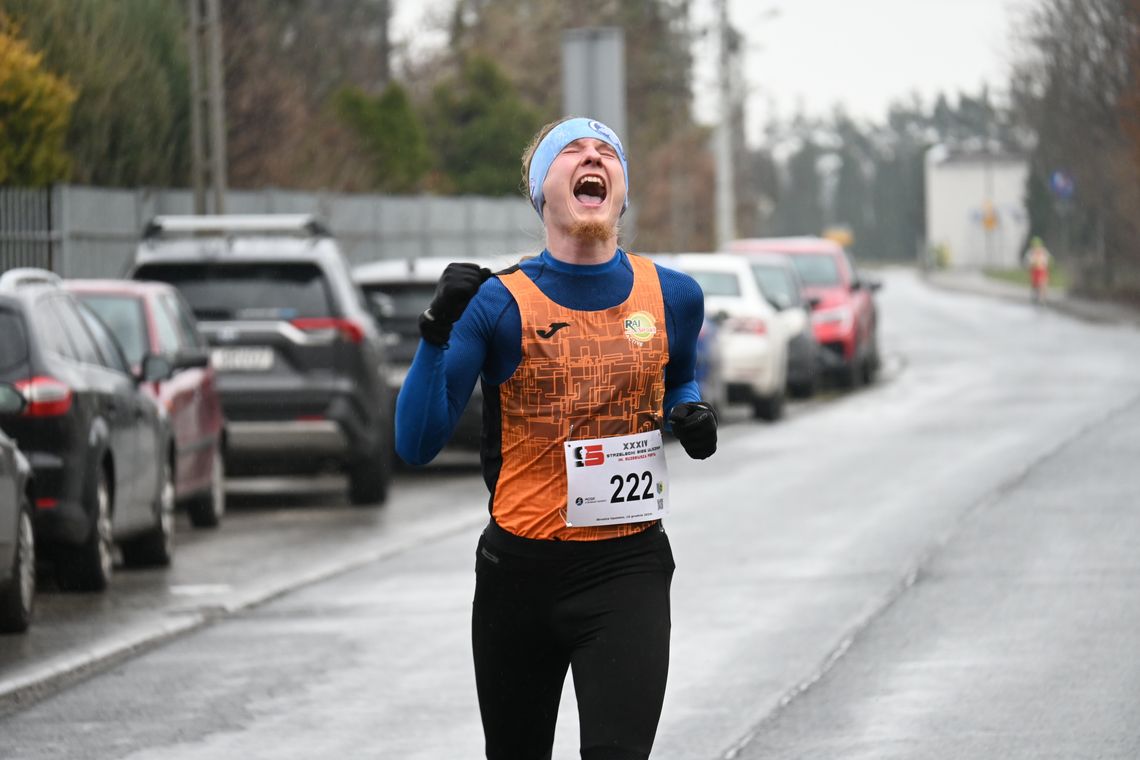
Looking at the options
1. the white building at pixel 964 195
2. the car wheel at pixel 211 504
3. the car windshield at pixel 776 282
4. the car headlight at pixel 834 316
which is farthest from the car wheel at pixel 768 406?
the white building at pixel 964 195

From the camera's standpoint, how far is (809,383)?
28953 mm

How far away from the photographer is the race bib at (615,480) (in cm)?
482

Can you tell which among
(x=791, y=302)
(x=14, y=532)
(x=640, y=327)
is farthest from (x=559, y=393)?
(x=791, y=302)

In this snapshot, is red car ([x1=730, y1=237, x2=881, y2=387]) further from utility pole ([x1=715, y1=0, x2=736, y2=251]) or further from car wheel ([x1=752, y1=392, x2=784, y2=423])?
utility pole ([x1=715, y1=0, x2=736, y2=251])

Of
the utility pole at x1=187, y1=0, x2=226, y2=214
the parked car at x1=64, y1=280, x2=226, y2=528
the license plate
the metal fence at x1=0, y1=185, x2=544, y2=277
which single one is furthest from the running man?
the utility pole at x1=187, y1=0, x2=226, y2=214

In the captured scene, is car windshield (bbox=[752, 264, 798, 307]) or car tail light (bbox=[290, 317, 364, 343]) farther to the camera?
car windshield (bbox=[752, 264, 798, 307])

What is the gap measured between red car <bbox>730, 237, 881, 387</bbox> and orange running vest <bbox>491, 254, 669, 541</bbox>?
83.4 ft

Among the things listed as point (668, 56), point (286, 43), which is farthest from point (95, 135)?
point (668, 56)

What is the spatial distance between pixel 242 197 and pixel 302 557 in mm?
16519

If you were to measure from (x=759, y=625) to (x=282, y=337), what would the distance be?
20.6 ft

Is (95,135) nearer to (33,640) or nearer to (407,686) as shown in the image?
(33,640)

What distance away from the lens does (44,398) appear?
11273mm

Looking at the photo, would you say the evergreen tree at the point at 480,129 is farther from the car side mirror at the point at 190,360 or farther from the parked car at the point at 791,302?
the car side mirror at the point at 190,360

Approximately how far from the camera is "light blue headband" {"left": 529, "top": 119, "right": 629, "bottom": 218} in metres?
4.87
